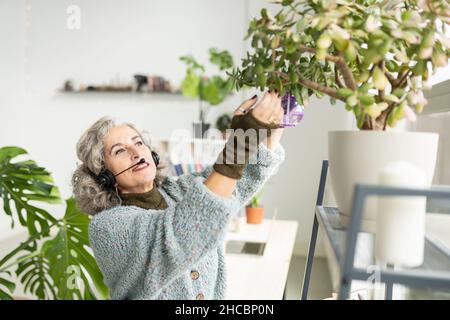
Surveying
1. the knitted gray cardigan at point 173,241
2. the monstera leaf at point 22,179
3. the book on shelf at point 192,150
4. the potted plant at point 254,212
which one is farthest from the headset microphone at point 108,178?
the book on shelf at point 192,150

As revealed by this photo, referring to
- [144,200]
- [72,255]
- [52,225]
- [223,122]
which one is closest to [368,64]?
[144,200]

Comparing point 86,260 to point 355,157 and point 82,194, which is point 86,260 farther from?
point 355,157

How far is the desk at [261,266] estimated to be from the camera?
1.68 meters

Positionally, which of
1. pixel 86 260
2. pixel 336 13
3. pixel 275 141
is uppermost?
pixel 336 13

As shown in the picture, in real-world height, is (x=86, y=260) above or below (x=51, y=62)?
below

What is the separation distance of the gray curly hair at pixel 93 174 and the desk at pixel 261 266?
486 mm

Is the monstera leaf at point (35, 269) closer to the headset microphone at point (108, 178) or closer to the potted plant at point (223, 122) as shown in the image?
the headset microphone at point (108, 178)

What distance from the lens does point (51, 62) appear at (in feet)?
16.3

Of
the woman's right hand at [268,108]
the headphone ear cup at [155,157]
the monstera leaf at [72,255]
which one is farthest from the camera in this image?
the monstera leaf at [72,255]

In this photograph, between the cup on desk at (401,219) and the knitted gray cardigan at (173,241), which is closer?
the cup on desk at (401,219)

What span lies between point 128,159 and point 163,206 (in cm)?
15

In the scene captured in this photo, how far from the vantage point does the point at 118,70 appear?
4879 millimetres
